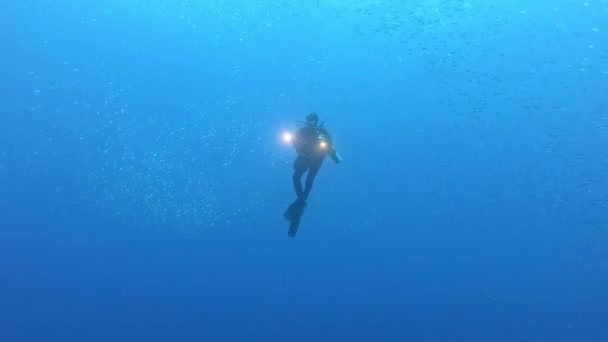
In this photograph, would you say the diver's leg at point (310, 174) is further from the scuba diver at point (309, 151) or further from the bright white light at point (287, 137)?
the bright white light at point (287, 137)

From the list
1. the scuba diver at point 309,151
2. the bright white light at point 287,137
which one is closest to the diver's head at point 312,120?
the scuba diver at point 309,151

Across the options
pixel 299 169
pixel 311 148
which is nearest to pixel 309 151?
pixel 311 148

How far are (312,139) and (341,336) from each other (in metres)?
35.3

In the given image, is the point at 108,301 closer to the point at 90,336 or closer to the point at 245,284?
the point at 90,336

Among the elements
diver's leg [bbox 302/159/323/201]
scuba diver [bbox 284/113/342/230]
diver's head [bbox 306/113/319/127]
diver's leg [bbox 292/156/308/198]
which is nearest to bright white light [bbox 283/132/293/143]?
scuba diver [bbox 284/113/342/230]

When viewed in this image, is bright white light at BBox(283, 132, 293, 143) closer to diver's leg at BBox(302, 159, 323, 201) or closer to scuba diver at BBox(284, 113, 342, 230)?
scuba diver at BBox(284, 113, 342, 230)

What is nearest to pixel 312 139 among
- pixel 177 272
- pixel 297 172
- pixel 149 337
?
pixel 297 172

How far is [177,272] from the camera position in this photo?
167ft

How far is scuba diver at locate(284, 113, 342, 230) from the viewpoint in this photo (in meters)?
7.07

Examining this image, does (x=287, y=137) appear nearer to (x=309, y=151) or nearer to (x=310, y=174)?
(x=309, y=151)

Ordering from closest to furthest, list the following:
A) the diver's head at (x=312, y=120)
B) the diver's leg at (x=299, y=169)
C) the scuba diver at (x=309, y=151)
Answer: the diver's head at (x=312, y=120) < the scuba diver at (x=309, y=151) < the diver's leg at (x=299, y=169)

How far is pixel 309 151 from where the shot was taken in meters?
7.24

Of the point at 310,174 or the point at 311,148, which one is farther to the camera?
the point at 310,174

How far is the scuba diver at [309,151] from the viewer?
7074 millimetres
